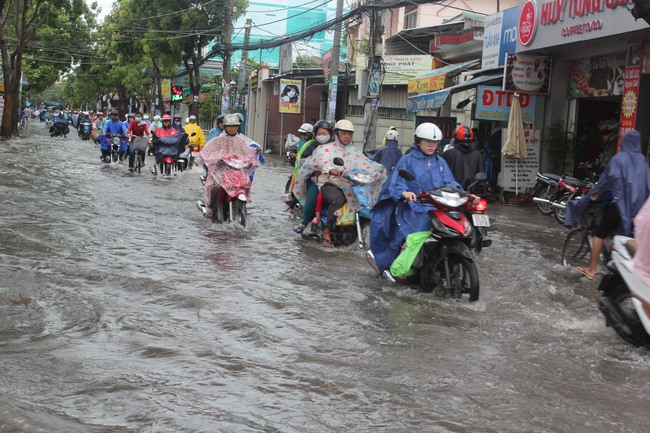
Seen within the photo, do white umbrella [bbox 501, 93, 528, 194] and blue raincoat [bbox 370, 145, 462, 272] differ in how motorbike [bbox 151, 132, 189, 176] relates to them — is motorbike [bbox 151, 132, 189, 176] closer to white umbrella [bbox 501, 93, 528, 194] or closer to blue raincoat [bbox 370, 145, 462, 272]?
white umbrella [bbox 501, 93, 528, 194]

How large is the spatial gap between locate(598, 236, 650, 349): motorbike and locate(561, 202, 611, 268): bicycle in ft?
7.92

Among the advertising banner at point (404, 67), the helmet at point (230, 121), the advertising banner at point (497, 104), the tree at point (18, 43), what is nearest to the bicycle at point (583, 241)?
the helmet at point (230, 121)

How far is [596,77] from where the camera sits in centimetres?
1705

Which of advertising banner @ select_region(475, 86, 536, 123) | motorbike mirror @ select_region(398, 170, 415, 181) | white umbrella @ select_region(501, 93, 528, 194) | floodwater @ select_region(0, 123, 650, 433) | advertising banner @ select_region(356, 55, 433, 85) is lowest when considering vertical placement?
floodwater @ select_region(0, 123, 650, 433)

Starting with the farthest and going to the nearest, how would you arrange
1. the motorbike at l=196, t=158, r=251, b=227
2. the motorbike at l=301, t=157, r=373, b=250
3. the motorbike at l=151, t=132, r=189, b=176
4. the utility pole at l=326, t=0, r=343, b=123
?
the utility pole at l=326, t=0, r=343, b=123 → the motorbike at l=151, t=132, r=189, b=176 → the motorbike at l=196, t=158, r=251, b=227 → the motorbike at l=301, t=157, r=373, b=250

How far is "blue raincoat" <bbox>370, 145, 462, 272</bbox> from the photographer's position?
762 cm

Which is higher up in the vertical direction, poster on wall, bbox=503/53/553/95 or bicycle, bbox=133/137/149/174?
poster on wall, bbox=503/53/553/95

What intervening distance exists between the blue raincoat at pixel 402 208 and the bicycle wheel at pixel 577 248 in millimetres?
2333

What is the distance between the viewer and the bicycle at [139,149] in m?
21.0

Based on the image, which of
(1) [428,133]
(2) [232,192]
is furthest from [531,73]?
(1) [428,133]

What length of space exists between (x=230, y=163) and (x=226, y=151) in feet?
0.79

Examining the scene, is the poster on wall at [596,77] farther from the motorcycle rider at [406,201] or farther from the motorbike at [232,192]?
the motorcycle rider at [406,201]

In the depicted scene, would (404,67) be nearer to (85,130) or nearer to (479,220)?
(479,220)

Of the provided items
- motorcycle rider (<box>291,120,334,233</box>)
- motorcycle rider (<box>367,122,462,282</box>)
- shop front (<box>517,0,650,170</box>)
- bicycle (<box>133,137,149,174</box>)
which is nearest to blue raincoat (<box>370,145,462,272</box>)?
motorcycle rider (<box>367,122,462,282</box>)
